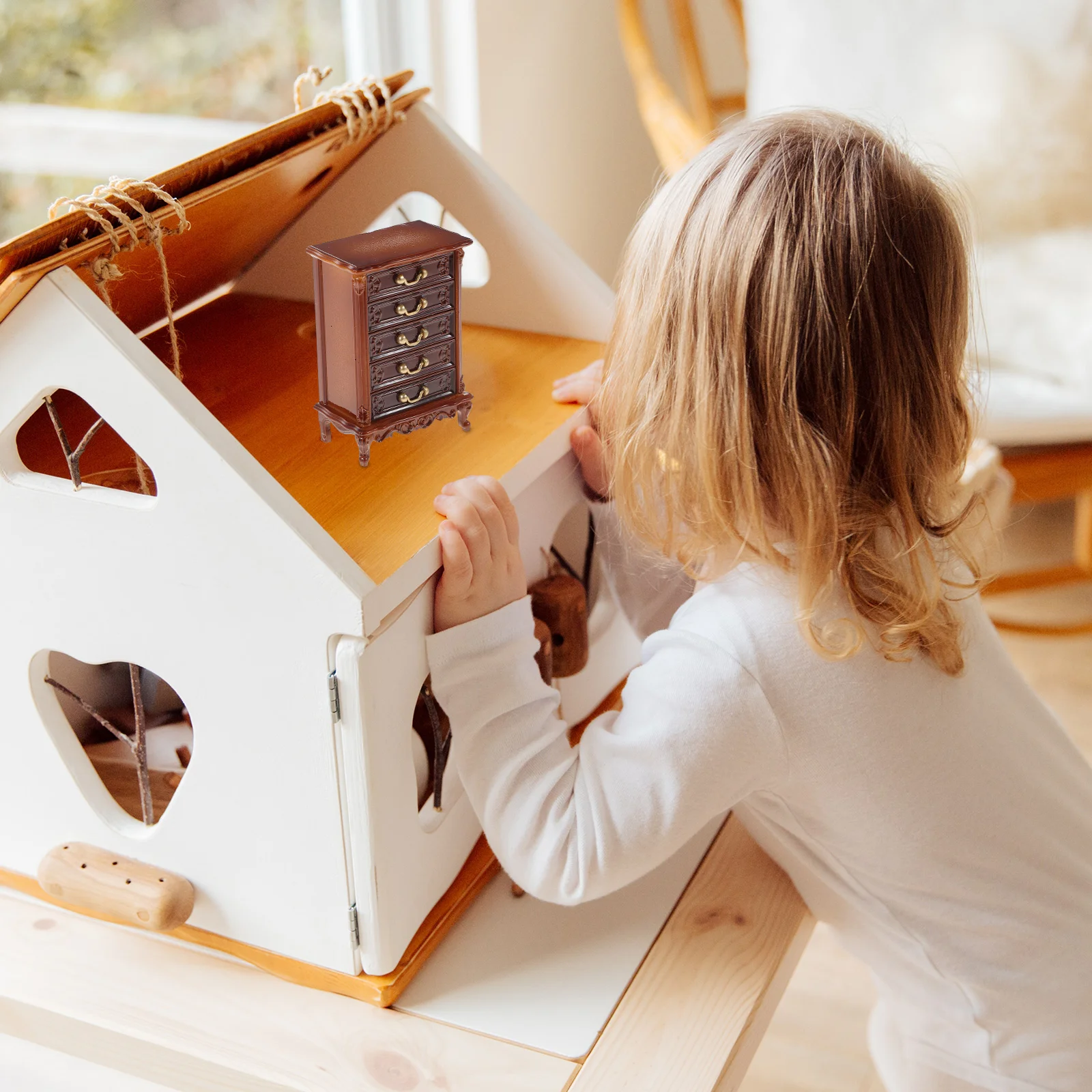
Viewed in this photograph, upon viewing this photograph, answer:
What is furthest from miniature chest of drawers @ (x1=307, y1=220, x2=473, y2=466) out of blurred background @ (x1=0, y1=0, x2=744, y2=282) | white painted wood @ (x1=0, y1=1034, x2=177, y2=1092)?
blurred background @ (x1=0, y1=0, x2=744, y2=282)

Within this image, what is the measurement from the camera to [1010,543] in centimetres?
239

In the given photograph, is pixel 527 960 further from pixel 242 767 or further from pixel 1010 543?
pixel 1010 543

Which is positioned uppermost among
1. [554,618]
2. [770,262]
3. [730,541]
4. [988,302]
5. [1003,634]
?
[770,262]

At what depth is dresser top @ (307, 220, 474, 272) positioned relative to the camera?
696 mm

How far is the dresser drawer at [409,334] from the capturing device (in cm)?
73

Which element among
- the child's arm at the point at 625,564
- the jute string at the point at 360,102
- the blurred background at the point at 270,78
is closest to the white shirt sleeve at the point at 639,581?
the child's arm at the point at 625,564

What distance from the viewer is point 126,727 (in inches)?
33.8

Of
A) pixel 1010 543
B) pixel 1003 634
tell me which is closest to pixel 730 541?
pixel 1003 634

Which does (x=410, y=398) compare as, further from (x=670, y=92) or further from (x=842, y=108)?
(x=842, y=108)

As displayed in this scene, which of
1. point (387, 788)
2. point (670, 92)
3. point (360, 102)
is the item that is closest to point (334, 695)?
point (387, 788)

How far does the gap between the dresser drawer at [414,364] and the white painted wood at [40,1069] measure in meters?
0.52

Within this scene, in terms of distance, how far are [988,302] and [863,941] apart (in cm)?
135

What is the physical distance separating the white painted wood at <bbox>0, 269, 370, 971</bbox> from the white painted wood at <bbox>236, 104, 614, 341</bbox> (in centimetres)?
40

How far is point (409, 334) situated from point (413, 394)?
4 centimetres
